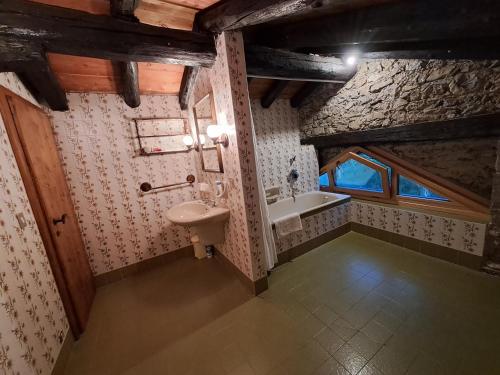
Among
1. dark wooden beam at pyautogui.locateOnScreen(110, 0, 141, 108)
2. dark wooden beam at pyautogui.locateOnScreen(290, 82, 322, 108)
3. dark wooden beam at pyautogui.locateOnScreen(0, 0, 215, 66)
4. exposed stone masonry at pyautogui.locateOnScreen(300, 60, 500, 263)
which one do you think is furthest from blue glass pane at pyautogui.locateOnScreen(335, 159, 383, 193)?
dark wooden beam at pyautogui.locateOnScreen(110, 0, 141, 108)

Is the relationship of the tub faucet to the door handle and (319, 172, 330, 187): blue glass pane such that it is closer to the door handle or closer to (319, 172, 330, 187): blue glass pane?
(319, 172, 330, 187): blue glass pane

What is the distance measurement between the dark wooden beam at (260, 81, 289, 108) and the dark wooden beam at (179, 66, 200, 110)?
1.18 m

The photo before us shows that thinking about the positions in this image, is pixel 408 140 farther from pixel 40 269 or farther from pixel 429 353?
pixel 40 269

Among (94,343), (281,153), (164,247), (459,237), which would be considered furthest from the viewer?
(281,153)

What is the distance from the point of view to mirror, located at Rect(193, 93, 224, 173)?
2096 millimetres

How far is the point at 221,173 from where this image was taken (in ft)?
7.10

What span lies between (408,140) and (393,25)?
60.0 inches

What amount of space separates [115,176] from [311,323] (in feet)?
8.59

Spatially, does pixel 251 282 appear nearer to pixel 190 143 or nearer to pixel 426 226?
pixel 190 143

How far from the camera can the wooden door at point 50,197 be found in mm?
1482

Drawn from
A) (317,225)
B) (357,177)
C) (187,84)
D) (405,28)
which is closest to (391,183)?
(357,177)

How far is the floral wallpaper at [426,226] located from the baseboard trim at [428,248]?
4 centimetres

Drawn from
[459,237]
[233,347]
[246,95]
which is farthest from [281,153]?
[233,347]

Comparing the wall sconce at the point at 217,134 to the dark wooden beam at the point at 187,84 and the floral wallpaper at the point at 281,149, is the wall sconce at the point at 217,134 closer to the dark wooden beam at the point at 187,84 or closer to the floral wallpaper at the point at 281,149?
the dark wooden beam at the point at 187,84
